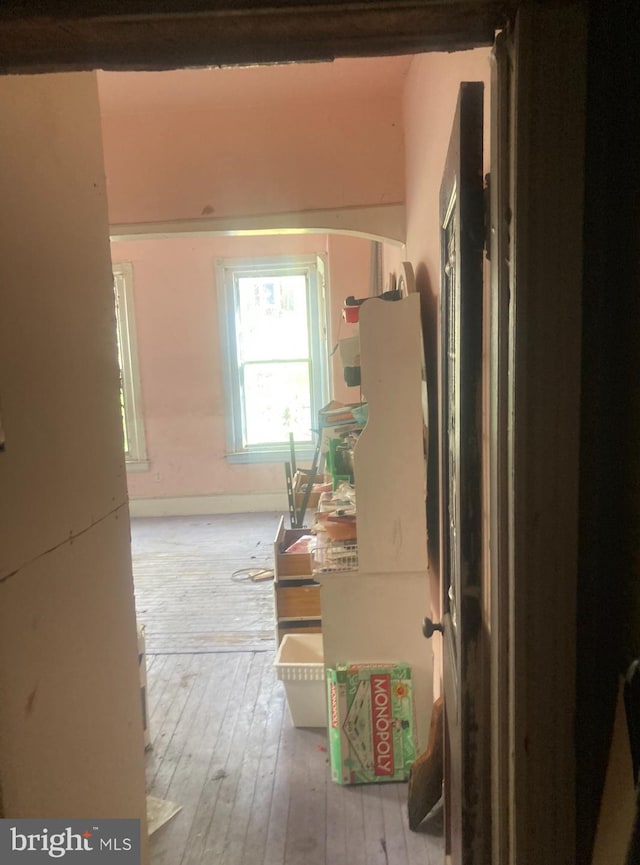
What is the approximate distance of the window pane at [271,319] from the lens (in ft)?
20.6

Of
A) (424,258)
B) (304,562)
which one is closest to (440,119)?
(424,258)

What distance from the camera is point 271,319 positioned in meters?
6.34

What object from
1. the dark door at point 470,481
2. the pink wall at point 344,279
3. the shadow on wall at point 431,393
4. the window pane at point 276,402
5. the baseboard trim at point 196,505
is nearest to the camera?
the dark door at point 470,481

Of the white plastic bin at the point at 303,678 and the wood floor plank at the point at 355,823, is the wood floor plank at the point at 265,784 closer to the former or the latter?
the white plastic bin at the point at 303,678

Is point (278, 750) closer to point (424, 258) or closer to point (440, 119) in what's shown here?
point (424, 258)

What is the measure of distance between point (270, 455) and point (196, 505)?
95 centimetres

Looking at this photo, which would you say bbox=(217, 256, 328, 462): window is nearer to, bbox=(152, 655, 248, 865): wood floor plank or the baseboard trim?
the baseboard trim

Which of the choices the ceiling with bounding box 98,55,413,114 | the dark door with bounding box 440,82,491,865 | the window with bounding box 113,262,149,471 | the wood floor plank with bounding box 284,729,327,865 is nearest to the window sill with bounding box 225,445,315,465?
the window with bounding box 113,262,149,471

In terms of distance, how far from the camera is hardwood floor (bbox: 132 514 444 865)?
2.12 m

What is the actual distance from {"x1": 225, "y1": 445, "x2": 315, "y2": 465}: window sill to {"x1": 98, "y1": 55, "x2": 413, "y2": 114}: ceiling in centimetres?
393

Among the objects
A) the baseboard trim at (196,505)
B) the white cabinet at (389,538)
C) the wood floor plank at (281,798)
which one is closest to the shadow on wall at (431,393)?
the white cabinet at (389,538)

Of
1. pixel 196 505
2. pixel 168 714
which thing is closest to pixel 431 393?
pixel 168 714

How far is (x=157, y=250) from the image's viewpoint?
6234 mm

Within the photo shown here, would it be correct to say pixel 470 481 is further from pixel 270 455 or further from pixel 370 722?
pixel 270 455
